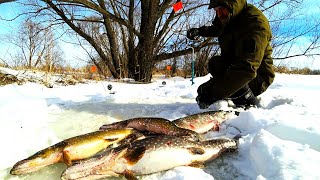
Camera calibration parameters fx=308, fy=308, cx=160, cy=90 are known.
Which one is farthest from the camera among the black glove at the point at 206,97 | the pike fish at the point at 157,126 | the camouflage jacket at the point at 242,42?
the black glove at the point at 206,97

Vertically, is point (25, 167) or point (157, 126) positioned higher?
point (157, 126)

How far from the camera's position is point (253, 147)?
1.91 meters

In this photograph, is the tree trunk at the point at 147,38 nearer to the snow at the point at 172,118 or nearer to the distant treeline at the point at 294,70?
the snow at the point at 172,118

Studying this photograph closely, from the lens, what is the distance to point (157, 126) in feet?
7.80

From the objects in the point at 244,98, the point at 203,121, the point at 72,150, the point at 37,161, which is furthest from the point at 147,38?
the point at 37,161

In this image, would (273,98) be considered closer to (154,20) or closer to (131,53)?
(154,20)

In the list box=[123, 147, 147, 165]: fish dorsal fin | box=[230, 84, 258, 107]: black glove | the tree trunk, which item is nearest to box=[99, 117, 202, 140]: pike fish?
box=[123, 147, 147, 165]: fish dorsal fin

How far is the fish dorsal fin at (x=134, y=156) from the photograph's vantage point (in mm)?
1778

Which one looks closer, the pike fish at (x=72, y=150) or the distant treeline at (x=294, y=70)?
the pike fish at (x=72, y=150)

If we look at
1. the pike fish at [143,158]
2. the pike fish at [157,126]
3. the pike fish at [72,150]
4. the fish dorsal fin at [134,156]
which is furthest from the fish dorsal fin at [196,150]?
the pike fish at [72,150]

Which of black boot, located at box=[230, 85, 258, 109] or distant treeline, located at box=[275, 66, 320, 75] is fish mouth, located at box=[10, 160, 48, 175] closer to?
black boot, located at box=[230, 85, 258, 109]

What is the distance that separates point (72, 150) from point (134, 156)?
0.47m

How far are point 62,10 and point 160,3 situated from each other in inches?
109

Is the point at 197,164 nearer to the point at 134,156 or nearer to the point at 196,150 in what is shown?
the point at 196,150
